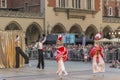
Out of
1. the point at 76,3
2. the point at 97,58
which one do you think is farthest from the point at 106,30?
the point at 97,58

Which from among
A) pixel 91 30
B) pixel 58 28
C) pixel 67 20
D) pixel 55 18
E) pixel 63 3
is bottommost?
pixel 91 30

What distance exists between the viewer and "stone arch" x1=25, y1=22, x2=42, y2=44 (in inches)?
2299

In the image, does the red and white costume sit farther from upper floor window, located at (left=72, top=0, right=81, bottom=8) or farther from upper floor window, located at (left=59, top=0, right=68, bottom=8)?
upper floor window, located at (left=72, top=0, right=81, bottom=8)

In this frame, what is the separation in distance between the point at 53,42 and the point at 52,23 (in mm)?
14119

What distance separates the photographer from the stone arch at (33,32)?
192 ft

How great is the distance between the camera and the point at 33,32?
62.6 m

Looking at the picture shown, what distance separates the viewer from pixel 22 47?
85.9 ft

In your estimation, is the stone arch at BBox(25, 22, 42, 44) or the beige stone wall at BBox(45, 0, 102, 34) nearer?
the stone arch at BBox(25, 22, 42, 44)

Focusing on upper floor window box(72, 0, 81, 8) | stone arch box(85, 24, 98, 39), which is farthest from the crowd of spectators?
stone arch box(85, 24, 98, 39)

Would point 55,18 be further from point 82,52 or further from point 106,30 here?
point 82,52

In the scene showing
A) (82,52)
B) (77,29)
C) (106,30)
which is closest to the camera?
(82,52)

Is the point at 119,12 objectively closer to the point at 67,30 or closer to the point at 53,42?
the point at 67,30

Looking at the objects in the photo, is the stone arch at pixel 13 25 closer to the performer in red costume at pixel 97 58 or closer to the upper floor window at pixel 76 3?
the upper floor window at pixel 76 3

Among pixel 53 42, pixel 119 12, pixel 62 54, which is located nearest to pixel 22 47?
pixel 62 54
